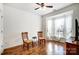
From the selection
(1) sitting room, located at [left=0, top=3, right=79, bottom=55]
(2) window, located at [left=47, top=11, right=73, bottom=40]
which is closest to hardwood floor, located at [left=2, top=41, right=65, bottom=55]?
(1) sitting room, located at [left=0, top=3, right=79, bottom=55]

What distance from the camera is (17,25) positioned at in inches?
70.3

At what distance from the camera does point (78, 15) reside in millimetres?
1774

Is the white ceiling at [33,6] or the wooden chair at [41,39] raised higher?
the white ceiling at [33,6]

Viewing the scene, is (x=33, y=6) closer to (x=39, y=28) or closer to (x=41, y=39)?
(x=39, y=28)

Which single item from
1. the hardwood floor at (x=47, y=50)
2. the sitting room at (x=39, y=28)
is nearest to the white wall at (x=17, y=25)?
the sitting room at (x=39, y=28)

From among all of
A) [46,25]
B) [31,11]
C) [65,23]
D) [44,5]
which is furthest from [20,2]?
[65,23]

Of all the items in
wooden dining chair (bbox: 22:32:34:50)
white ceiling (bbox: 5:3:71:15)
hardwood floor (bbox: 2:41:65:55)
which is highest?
white ceiling (bbox: 5:3:71:15)

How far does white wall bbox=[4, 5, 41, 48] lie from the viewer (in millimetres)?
1744

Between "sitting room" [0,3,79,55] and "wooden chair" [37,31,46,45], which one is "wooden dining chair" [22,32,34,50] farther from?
"wooden chair" [37,31,46,45]

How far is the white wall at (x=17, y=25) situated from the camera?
1744 mm

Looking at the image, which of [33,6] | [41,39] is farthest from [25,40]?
[33,6]

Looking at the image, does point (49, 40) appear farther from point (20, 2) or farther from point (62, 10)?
point (20, 2)

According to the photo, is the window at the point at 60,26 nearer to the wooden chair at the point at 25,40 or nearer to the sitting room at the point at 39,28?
the sitting room at the point at 39,28

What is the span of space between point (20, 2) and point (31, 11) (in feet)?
0.77
